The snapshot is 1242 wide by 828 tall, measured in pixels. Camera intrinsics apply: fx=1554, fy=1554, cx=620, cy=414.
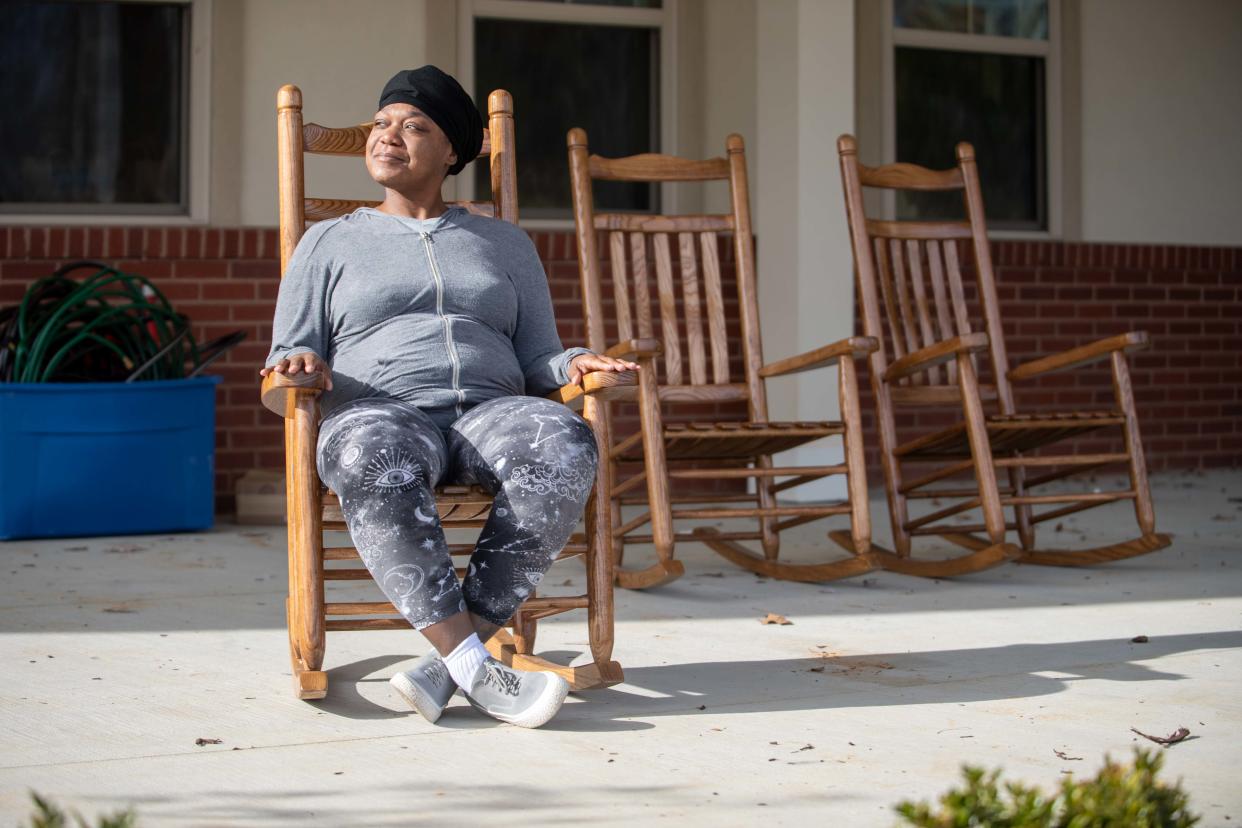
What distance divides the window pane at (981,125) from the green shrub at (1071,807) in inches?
206

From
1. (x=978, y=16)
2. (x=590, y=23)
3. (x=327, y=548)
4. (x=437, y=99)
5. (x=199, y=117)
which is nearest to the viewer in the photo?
(x=327, y=548)

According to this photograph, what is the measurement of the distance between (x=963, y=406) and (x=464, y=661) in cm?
211

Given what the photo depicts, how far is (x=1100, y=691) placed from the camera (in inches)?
108

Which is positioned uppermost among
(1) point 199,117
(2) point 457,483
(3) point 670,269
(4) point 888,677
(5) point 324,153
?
(1) point 199,117

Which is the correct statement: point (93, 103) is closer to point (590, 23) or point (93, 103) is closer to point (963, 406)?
point (590, 23)

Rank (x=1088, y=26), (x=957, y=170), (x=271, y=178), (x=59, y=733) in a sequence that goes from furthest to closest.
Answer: (x=1088, y=26) → (x=271, y=178) → (x=957, y=170) → (x=59, y=733)

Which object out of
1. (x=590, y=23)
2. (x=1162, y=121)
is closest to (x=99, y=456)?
(x=590, y=23)

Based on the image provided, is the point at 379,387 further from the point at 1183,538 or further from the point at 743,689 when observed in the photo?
the point at 1183,538

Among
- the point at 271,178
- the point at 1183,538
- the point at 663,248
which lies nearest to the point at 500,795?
the point at 663,248

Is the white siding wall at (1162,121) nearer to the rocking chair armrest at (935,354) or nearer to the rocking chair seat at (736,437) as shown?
the rocking chair armrest at (935,354)

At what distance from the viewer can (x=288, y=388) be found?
2.55 m

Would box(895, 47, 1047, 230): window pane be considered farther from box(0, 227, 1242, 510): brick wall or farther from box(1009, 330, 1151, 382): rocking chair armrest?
box(1009, 330, 1151, 382): rocking chair armrest

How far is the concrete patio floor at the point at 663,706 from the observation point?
2061 mm

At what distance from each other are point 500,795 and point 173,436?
10.6 ft
